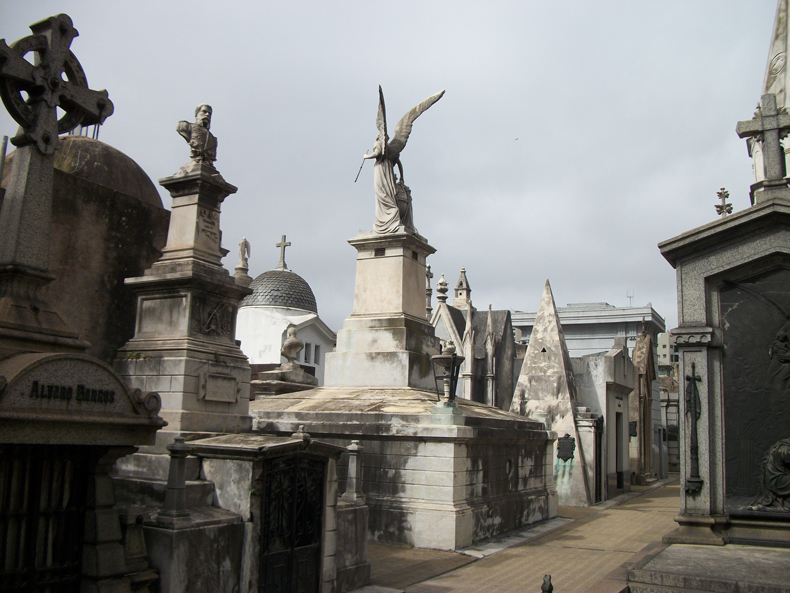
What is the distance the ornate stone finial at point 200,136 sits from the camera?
946 cm

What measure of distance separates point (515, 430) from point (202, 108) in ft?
27.3

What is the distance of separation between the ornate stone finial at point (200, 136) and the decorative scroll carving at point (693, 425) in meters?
7.17

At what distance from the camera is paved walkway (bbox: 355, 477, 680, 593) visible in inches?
337

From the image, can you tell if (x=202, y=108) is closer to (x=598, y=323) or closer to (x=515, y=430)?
(x=515, y=430)

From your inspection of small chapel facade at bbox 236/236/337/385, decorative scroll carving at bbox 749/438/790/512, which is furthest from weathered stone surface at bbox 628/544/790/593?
small chapel facade at bbox 236/236/337/385

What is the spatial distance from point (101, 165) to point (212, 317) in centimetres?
326

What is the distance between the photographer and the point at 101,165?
10.3 metres

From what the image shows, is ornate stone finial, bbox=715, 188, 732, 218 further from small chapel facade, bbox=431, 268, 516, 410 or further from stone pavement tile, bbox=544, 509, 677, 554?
small chapel facade, bbox=431, 268, 516, 410

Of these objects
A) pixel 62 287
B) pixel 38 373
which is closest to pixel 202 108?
pixel 62 287

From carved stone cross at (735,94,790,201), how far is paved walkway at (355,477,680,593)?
5.56 m

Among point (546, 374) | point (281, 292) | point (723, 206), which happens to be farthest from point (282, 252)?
point (723, 206)

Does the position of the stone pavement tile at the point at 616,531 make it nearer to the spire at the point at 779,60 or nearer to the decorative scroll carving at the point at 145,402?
the decorative scroll carving at the point at 145,402

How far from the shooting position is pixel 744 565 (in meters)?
7.34

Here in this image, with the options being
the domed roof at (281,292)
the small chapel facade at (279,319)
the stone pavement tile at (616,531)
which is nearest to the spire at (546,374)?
the stone pavement tile at (616,531)
